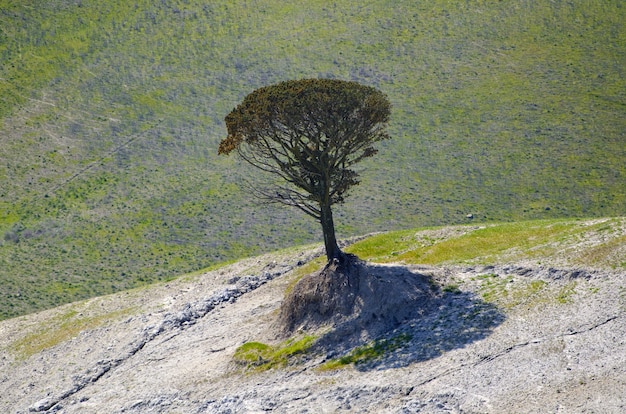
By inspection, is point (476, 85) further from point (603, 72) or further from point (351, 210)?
point (351, 210)

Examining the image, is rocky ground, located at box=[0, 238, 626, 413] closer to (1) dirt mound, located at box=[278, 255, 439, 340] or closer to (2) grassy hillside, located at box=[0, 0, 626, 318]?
(1) dirt mound, located at box=[278, 255, 439, 340]

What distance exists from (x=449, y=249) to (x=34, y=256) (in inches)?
1521

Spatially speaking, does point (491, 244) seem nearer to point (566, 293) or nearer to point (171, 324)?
point (566, 293)

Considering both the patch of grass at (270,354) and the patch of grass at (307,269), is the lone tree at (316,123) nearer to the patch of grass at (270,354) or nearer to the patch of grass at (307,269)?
the patch of grass at (270,354)

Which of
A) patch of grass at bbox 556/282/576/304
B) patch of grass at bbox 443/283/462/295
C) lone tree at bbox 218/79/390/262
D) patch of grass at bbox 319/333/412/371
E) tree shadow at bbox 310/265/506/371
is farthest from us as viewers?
lone tree at bbox 218/79/390/262

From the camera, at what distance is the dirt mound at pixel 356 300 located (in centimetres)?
3581

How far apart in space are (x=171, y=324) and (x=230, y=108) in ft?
170

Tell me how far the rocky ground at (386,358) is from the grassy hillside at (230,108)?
20.6m

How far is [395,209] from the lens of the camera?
76312 millimetres

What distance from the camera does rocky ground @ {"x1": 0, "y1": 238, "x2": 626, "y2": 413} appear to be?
94.9 feet

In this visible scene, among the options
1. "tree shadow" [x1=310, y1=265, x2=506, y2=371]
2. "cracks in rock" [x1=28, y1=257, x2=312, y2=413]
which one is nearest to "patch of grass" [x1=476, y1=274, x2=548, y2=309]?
"tree shadow" [x1=310, y1=265, x2=506, y2=371]

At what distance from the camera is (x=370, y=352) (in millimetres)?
34062

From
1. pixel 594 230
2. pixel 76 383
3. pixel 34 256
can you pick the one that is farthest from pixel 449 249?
pixel 34 256

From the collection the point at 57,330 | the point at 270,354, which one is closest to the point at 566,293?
the point at 270,354
